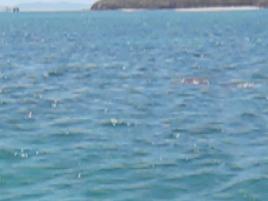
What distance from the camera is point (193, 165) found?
17.1 metres

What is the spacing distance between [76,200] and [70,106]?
40.2ft

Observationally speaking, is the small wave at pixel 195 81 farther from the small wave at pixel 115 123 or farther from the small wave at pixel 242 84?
the small wave at pixel 115 123

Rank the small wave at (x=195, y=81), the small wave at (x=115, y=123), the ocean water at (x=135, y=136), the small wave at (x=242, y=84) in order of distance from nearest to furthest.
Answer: the ocean water at (x=135, y=136)
the small wave at (x=115, y=123)
the small wave at (x=242, y=84)
the small wave at (x=195, y=81)

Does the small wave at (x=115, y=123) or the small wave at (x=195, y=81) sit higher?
the small wave at (x=115, y=123)

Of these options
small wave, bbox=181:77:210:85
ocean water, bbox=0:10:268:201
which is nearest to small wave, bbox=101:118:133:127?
ocean water, bbox=0:10:268:201

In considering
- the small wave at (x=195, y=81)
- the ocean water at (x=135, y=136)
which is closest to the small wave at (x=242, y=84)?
the ocean water at (x=135, y=136)

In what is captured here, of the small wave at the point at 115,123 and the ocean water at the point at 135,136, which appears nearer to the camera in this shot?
the ocean water at the point at 135,136

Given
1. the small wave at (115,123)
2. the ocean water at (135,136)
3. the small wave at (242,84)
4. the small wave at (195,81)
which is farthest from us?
the small wave at (195,81)

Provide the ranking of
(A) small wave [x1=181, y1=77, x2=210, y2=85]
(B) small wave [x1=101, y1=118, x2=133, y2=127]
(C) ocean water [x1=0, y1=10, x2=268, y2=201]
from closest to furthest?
1. (C) ocean water [x1=0, y1=10, x2=268, y2=201]
2. (B) small wave [x1=101, y1=118, x2=133, y2=127]
3. (A) small wave [x1=181, y1=77, x2=210, y2=85]

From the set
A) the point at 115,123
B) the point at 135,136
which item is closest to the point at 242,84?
the point at 115,123

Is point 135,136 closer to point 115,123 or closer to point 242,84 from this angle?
point 115,123

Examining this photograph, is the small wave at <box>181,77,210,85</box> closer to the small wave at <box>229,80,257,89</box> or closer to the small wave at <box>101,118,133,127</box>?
the small wave at <box>229,80,257,89</box>

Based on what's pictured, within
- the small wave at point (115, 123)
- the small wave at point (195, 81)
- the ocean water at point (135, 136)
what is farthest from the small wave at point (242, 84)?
the small wave at point (115, 123)

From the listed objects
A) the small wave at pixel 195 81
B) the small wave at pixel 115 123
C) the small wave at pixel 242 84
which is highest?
the small wave at pixel 115 123
